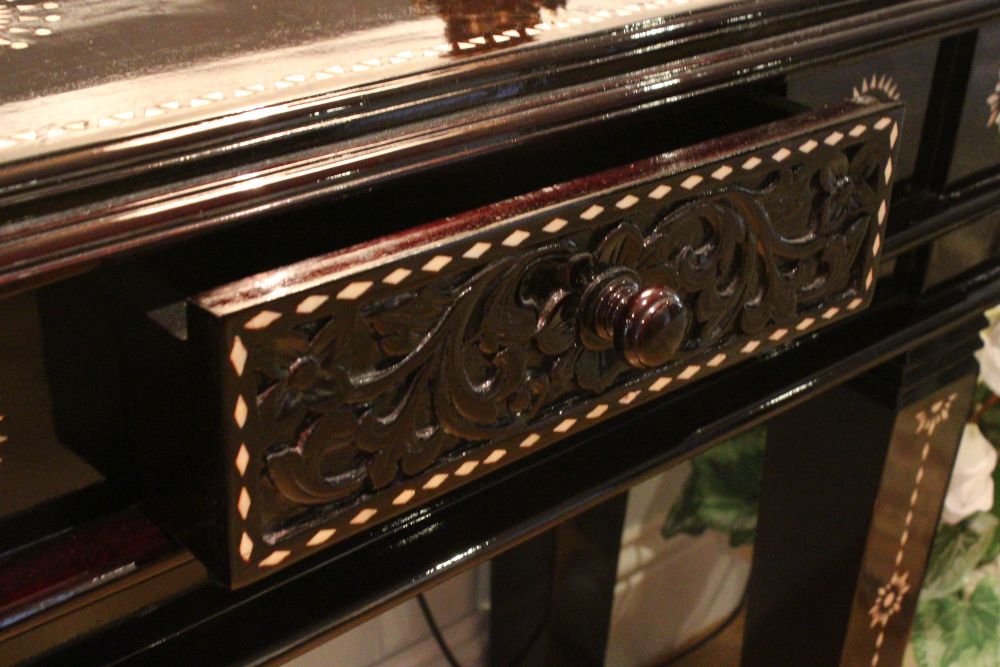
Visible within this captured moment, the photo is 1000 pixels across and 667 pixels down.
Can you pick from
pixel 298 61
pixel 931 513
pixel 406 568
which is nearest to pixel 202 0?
pixel 298 61

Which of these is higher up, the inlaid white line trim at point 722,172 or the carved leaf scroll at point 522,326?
the inlaid white line trim at point 722,172

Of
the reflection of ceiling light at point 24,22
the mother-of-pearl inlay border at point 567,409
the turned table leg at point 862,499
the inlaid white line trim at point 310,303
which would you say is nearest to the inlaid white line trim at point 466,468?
the mother-of-pearl inlay border at point 567,409

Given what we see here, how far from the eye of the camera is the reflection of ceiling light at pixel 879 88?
0.57 metres

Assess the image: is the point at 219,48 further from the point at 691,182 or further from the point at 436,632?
the point at 436,632

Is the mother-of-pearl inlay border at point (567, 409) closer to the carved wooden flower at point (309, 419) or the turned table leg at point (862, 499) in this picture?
the carved wooden flower at point (309, 419)

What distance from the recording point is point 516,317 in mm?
420

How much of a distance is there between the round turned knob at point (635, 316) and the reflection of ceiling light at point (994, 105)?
0.30m

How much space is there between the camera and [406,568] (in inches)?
18.1

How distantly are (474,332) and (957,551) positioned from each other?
790 mm

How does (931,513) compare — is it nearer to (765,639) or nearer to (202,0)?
(765,639)

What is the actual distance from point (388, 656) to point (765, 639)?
13.3 inches

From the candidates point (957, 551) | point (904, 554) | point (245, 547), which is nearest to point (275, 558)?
point (245, 547)

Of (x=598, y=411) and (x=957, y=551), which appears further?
(x=957, y=551)

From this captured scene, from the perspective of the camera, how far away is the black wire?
103 cm
